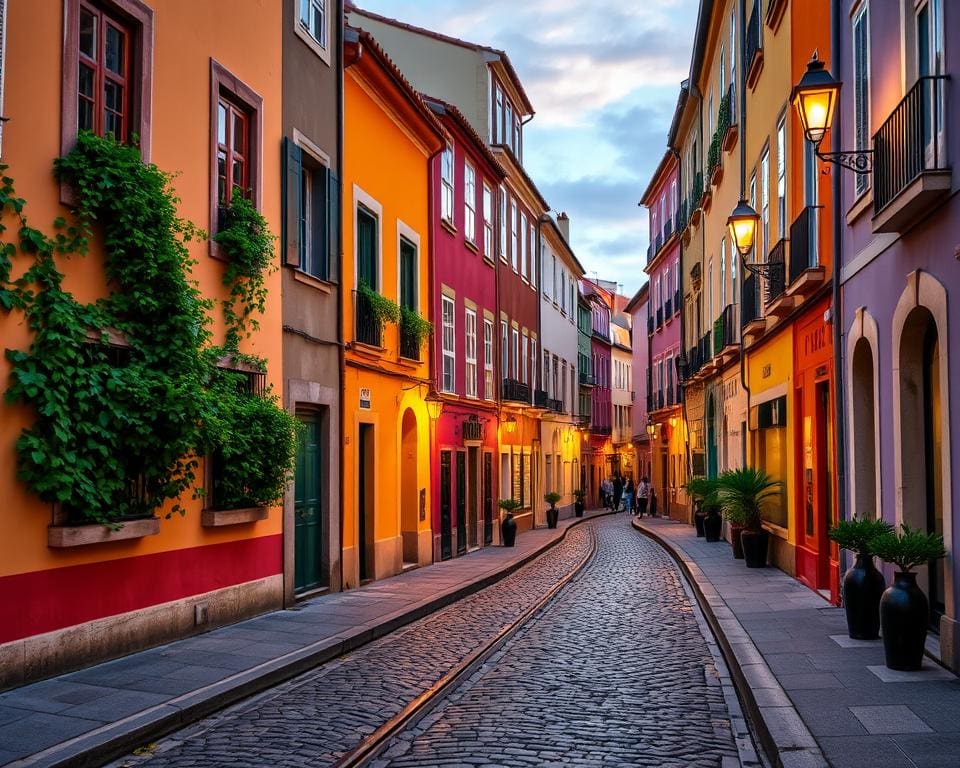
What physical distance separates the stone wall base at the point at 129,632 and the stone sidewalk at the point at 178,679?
12 cm

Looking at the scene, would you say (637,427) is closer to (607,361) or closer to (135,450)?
(607,361)

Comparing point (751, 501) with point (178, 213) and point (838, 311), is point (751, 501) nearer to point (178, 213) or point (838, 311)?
point (838, 311)

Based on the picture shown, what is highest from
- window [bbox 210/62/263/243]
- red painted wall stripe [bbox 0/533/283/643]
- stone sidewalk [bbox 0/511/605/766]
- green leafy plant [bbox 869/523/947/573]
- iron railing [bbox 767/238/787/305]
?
window [bbox 210/62/263/243]

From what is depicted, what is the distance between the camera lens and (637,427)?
198 feet

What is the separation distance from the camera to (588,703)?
8.41 metres

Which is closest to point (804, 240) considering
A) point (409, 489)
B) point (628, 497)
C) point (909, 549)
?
point (909, 549)

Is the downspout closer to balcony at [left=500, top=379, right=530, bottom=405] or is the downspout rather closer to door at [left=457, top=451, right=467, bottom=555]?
door at [left=457, top=451, right=467, bottom=555]

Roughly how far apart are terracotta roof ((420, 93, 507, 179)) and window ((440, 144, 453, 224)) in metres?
0.59

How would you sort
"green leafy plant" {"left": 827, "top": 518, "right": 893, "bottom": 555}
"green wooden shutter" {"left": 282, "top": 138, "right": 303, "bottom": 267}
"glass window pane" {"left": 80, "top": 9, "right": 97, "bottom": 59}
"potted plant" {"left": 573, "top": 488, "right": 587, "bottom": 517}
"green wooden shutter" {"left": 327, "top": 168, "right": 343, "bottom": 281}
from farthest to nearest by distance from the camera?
"potted plant" {"left": 573, "top": 488, "right": 587, "bottom": 517}, "green wooden shutter" {"left": 327, "top": 168, "right": 343, "bottom": 281}, "green wooden shutter" {"left": 282, "top": 138, "right": 303, "bottom": 267}, "green leafy plant" {"left": 827, "top": 518, "right": 893, "bottom": 555}, "glass window pane" {"left": 80, "top": 9, "right": 97, "bottom": 59}

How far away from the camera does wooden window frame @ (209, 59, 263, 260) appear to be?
1185cm

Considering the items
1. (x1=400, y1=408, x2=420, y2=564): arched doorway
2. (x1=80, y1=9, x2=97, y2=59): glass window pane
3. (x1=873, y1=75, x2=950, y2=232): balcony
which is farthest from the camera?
(x1=400, y1=408, x2=420, y2=564): arched doorway

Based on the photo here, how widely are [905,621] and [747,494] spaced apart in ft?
33.7

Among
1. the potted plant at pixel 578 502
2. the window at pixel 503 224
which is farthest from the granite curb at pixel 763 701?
the potted plant at pixel 578 502

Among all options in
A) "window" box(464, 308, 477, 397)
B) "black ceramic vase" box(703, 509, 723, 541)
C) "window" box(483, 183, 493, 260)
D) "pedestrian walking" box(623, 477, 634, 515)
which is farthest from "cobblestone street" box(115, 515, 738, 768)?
"pedestrian walking" box(623, 477, 634, 515)
